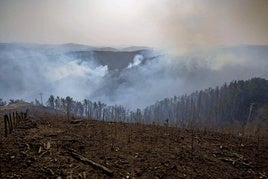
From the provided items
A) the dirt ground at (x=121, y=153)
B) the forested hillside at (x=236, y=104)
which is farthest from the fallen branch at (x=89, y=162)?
the forested hillside at (x=236, y=104)

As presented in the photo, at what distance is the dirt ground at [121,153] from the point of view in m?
10.4

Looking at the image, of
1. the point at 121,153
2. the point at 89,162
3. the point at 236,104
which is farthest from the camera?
the point at 236,104

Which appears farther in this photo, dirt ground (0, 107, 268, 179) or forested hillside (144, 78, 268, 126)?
forested hillside (144, 78, 268, 126)

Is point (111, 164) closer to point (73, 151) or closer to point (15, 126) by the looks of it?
point (73, 151)

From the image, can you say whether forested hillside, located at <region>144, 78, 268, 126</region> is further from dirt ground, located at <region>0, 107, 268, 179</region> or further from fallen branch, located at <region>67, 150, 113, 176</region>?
fallen branch, located at <region>67, 150, 113, 176</region>

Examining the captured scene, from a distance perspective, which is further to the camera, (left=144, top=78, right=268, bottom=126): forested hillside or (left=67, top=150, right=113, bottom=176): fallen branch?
(left=144, top=78, right=268, bottom=126): forested hillside

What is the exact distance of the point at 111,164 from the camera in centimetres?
1112

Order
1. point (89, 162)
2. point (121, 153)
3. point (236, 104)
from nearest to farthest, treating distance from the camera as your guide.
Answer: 1. point (89, 162)
2. point (121, 153)
3. point (236, 104)

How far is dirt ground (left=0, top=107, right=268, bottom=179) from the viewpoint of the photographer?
10.4 metres

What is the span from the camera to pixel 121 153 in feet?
40.6

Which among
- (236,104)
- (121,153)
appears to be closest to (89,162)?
(121,153)

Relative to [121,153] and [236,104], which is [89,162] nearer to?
[121,153]

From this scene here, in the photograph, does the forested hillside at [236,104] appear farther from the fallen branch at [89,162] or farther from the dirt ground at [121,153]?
the fallen branch at [89,162]

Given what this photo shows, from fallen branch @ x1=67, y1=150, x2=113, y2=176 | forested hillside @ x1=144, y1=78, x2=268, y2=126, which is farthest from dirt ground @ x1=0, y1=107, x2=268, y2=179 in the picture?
forested hillside @ x1=144, y1=78, x2=268, y2=126
